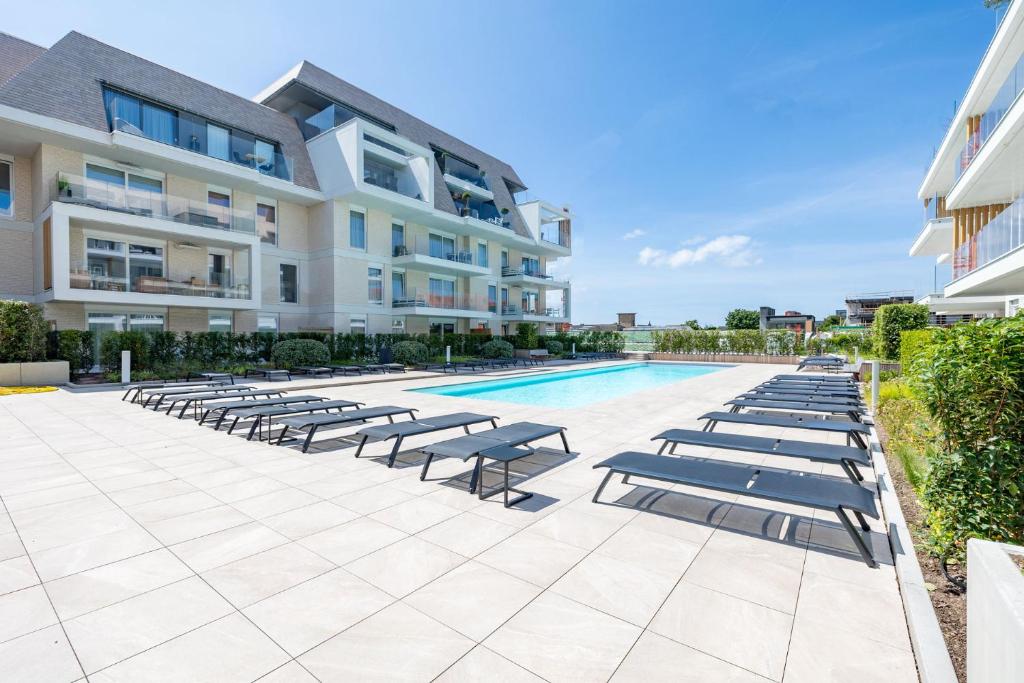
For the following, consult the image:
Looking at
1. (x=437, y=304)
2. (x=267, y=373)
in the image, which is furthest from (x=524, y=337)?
(x=267, y=373)

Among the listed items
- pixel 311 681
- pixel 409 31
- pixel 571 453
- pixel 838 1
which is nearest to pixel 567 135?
pixel 409 31

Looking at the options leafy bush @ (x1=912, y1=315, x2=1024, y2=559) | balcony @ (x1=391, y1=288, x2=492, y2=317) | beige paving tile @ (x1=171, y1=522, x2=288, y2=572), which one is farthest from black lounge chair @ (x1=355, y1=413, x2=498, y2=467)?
balcony @ (x1=391, y1=288, x2=492, y2=317)

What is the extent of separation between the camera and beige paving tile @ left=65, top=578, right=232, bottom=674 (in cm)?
246

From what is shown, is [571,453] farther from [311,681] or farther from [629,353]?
[629,353]

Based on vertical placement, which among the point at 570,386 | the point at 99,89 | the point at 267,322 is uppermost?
the point at 99,89

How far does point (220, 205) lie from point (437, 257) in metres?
11.4

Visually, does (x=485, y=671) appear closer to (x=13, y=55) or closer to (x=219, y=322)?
(x=219, y=322)

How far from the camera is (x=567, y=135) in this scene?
24.1 meters

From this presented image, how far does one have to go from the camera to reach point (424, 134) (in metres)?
30.2

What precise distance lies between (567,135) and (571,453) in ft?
70.3

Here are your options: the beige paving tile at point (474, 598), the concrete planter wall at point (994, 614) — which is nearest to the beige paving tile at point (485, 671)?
the beige paving tile at point (474, 598)

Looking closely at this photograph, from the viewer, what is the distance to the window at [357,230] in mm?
24094

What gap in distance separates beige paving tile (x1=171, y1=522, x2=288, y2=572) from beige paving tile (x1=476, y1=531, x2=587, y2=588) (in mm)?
1771

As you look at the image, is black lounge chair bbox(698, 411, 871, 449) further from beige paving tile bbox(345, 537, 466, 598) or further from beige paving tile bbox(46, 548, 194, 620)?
beige paving tile bbox(46, 548, 194, 620)
